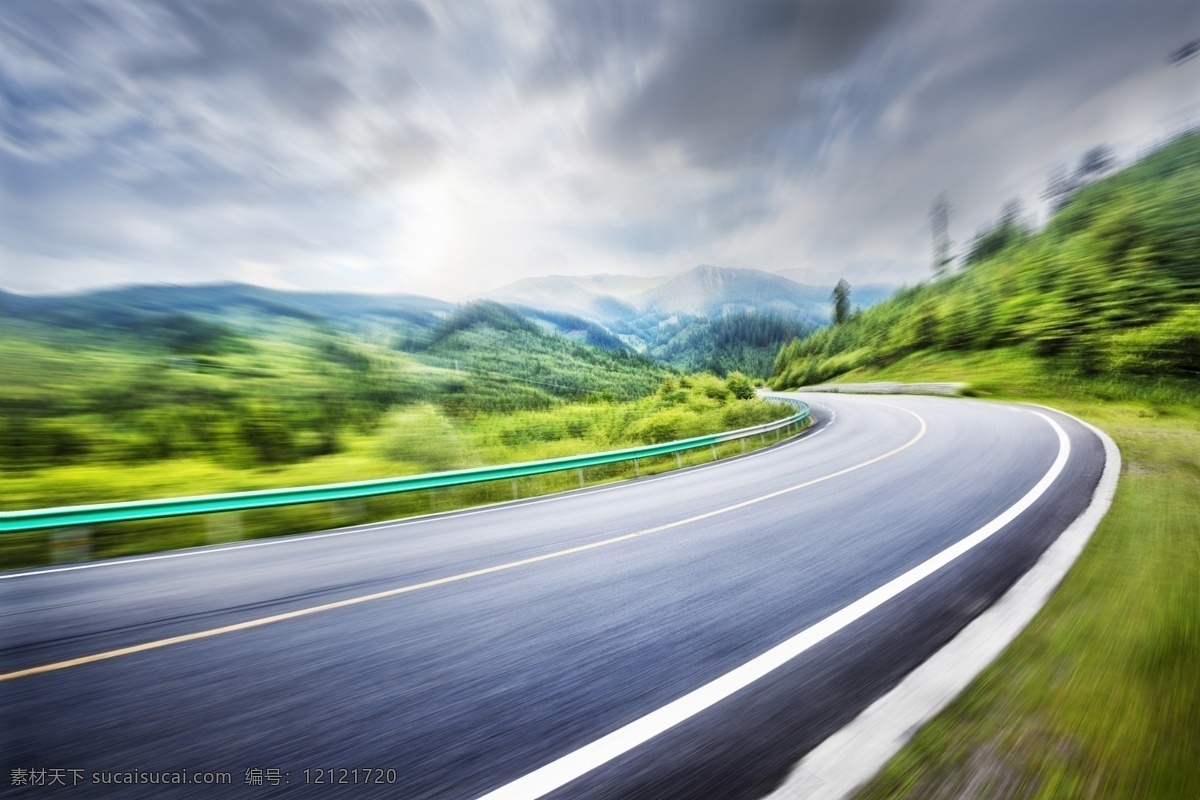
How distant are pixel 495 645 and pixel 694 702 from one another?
1.39 meters

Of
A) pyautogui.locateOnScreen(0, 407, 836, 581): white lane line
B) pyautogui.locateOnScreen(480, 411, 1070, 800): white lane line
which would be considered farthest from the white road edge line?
pyautogui.locateOnScreen(0, 407, 836, 581): white lane line

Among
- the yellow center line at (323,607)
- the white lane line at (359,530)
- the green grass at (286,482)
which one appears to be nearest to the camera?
the yellow center line at (323,607)

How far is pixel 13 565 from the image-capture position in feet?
18.1

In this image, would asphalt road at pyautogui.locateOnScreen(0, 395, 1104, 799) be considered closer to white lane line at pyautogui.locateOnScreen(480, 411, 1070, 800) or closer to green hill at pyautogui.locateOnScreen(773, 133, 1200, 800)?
white lane line at pyautogui.locateOnScreen(480, 411, 1070, 800)

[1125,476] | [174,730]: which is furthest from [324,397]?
[1125,476]

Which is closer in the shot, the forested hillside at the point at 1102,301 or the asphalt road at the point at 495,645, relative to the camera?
the asphalt road at the point at 495,645

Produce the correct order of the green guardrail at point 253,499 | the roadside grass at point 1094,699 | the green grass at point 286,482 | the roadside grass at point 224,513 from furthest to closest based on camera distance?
the green grass at point 286,482, the roadside grass at point 224,513, the green guardrail at point 253,499, the roadside grass at point 1094,699

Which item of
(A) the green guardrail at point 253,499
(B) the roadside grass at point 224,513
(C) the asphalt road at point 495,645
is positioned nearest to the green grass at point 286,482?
(B) the roadside grass at point 224,513

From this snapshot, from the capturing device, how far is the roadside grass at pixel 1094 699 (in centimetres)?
163

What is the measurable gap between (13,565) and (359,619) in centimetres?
622

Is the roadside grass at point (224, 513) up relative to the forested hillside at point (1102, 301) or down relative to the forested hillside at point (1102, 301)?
down

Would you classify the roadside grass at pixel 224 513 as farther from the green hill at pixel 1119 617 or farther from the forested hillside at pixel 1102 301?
the forested hillside at pixel 1102 301

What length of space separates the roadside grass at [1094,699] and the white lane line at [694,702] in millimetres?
711

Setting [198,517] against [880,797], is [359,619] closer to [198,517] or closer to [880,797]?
[880,797]
